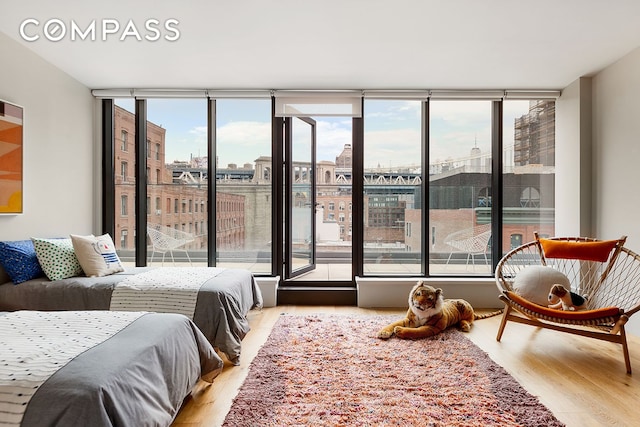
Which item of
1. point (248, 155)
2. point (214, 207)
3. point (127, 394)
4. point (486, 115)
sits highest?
point (486, 115)

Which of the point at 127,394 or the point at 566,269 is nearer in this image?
the point at 127,394

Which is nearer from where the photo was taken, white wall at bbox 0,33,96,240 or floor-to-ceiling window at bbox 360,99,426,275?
white wall at bbox 0,33,96,240

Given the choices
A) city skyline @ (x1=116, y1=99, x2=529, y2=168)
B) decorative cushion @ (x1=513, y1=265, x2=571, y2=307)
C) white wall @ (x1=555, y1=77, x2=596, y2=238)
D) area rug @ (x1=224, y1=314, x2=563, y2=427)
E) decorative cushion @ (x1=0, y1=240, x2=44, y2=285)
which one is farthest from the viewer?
city skyline @ (x1=116, y1=99, x2=529, y2=168)

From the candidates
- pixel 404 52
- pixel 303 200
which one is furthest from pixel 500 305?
pixel 404 52

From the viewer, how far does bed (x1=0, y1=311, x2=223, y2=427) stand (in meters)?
1.31

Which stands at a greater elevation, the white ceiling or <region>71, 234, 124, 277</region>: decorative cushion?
the white ceiling

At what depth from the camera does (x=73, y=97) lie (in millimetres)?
4086

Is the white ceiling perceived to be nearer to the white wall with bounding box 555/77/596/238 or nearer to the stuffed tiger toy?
the white wall with bounding box 555/77/596/238

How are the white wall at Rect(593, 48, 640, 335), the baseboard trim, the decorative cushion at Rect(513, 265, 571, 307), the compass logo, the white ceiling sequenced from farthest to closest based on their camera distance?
the baseboard trim
the white wall at Rect(593, 48, 640, 335)
the decorative cushion at Rect(513, 265, 571, 307)
the compass logo
the white ceiling

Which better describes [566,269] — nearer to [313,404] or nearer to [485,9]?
[485,9]

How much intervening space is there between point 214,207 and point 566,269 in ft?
12.6

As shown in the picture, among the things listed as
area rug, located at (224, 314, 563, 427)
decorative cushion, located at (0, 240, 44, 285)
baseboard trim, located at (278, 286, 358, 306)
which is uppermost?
decorative cushion, located at (0, 240, 44, 285)

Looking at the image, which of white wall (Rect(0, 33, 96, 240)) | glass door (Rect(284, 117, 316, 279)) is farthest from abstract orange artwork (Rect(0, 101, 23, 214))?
glass door (Rect(284, 117, 316, 279))

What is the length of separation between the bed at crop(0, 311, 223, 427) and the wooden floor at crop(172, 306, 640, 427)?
200 millimetres
